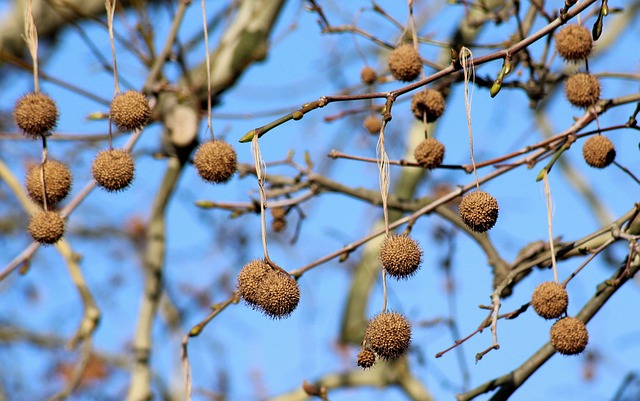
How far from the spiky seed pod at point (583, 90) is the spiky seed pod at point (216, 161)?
2.78 feet

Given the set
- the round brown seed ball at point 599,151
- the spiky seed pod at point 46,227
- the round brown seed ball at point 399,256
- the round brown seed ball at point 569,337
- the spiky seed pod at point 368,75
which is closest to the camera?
the round brown seed ball at point 399,256

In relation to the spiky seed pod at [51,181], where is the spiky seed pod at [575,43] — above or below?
above

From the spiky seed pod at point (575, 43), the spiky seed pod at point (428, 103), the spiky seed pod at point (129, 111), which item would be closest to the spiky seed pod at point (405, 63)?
the spiky seed pod at point (428, 103)

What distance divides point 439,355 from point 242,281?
46cm

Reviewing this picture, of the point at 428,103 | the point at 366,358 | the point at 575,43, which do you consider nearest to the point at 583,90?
the point at 575,43

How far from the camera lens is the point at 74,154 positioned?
16.5 ft

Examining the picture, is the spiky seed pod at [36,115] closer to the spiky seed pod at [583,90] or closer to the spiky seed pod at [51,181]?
the spiky seed pod at [51,181]

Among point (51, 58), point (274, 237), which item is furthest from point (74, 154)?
point (274, 237)

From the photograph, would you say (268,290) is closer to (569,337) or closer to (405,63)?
(569,337)

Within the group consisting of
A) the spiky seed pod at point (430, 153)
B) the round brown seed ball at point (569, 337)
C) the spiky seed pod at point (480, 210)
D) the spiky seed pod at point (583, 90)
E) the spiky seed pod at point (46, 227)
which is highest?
the spiky seed pod at point (583, 90)

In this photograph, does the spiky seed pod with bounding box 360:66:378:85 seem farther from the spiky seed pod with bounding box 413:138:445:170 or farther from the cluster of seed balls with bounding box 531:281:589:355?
the cluster of seed balls with bounding box 531:281:589:355

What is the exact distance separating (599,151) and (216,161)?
89 centimetres

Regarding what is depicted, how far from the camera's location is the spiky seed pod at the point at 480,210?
1608mm

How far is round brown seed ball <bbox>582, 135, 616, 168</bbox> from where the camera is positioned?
2016 millimetres
